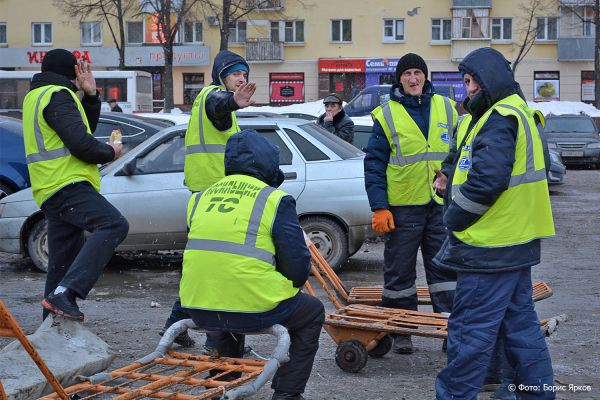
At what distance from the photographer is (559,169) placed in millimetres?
20469

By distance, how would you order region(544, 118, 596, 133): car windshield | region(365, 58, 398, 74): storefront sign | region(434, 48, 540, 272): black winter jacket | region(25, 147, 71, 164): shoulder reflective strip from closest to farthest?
region(434, 48, 540, 272): black winter jacket < region(25, 147, 71, 164): shoulder reflective strip < region(544, 118, 596, 133): car windshield < region(365, 58, 398, 74): storefront sign

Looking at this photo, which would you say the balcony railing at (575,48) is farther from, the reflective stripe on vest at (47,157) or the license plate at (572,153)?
the reflective stripe on vest at (47,157)

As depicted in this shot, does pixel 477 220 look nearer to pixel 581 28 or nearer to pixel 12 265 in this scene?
pixel 12 265

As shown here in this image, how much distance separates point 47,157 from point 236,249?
2137 millimetres

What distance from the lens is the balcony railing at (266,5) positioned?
156 feet

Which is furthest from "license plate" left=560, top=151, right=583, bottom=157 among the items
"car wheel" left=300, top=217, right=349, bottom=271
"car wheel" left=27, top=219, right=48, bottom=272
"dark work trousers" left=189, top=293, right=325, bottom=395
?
"dark work trousers" left=189, top=293, right=325, bottom=395

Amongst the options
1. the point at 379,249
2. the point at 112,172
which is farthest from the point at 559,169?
the point at 112,172

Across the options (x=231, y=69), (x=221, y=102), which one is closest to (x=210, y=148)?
(x=221, y=102)

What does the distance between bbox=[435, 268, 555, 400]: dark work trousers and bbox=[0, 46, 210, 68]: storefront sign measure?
50.3 metres

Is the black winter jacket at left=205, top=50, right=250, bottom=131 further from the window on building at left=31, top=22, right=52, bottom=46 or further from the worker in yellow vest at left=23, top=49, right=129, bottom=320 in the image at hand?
the window on building at left=31, top=22, right=52, bottom=46

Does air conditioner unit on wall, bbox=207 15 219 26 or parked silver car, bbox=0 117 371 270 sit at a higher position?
air conditioner unit on wall, bbox=207 15 219 26

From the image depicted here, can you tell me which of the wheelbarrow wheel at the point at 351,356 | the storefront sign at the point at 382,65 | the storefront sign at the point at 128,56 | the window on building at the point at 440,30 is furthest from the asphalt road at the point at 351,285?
the storefront sign at the point at 128,56

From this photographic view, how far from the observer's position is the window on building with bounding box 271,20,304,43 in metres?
54.6

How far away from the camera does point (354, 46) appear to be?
5372 cm
